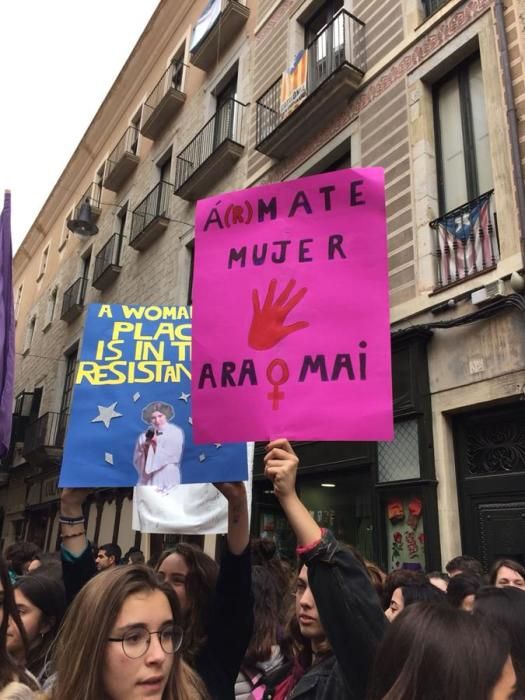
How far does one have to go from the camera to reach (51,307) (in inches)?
896

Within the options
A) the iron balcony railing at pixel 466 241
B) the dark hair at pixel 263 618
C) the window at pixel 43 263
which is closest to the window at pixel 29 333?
the window at pixel 43 263

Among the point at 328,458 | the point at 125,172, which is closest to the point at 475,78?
the point at 328,458

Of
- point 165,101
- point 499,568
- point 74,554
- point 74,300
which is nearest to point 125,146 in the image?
point 165,101

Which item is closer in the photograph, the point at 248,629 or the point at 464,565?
the point at 248,629

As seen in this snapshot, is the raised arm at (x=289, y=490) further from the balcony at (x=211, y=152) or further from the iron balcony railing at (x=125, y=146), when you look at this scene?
the iron balcony railing at (x=125, y=146)

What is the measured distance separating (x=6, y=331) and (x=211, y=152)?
29.7 feet

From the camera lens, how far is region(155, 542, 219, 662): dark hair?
7.70 ft

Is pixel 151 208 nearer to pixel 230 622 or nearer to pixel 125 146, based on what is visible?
pixel 125 146

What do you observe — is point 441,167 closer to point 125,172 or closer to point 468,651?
point 468,651

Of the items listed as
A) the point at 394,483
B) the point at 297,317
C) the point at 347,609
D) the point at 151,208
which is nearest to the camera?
the point at 347,609

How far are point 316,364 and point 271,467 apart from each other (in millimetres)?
582

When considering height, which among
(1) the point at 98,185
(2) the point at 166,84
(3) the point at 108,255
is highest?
(2) the point at 166,84

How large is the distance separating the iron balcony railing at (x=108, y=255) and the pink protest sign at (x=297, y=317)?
1458 cm

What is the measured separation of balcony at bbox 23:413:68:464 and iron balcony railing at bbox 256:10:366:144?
11.0 m
